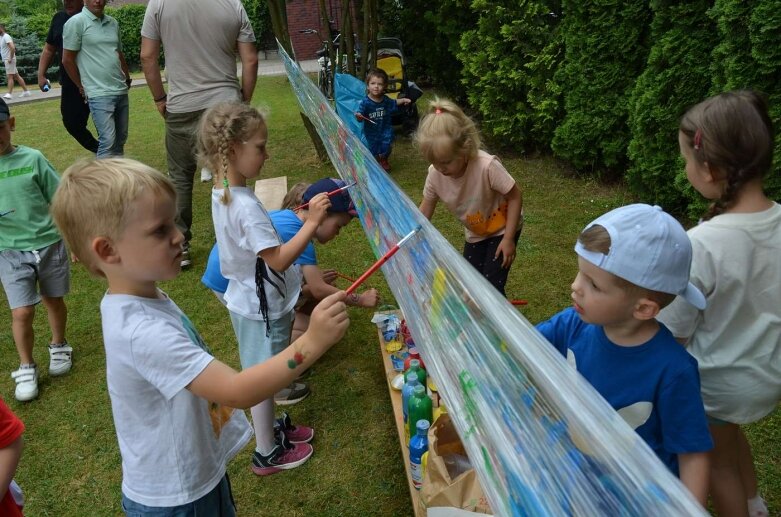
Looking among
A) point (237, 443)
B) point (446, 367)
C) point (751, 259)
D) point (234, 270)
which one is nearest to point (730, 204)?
point (751, 259)

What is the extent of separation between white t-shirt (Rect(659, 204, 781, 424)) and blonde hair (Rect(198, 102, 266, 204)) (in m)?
1.75

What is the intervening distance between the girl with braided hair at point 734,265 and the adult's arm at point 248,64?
3.96 meters

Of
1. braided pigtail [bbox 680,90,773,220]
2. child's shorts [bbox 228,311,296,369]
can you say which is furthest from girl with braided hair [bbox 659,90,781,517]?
child's shorts [bbox 228,311,296,369]

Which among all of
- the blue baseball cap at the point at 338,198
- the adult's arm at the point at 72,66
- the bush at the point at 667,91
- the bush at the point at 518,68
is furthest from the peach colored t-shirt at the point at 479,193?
the adult's arm at the point at 72,66

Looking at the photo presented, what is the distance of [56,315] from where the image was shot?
3928mm

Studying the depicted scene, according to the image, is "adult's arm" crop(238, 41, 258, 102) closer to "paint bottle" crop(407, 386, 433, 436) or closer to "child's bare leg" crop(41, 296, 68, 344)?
"child's bare leg" crop(41, 296, 68, 344)

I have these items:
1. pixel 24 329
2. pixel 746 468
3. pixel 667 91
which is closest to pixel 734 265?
pixel 746 468

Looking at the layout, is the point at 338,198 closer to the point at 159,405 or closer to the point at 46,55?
the point at 159,405

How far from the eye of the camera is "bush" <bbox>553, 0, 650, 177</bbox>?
550 centimetres

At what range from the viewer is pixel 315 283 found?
3.32 m

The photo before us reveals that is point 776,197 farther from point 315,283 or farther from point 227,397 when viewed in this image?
point 227,397

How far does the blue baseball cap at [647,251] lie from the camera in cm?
145

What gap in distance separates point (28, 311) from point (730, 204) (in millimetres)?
3817

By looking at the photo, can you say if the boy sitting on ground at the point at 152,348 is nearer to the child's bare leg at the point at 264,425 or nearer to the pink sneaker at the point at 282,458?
the child's bare leg at the point at 264,425
